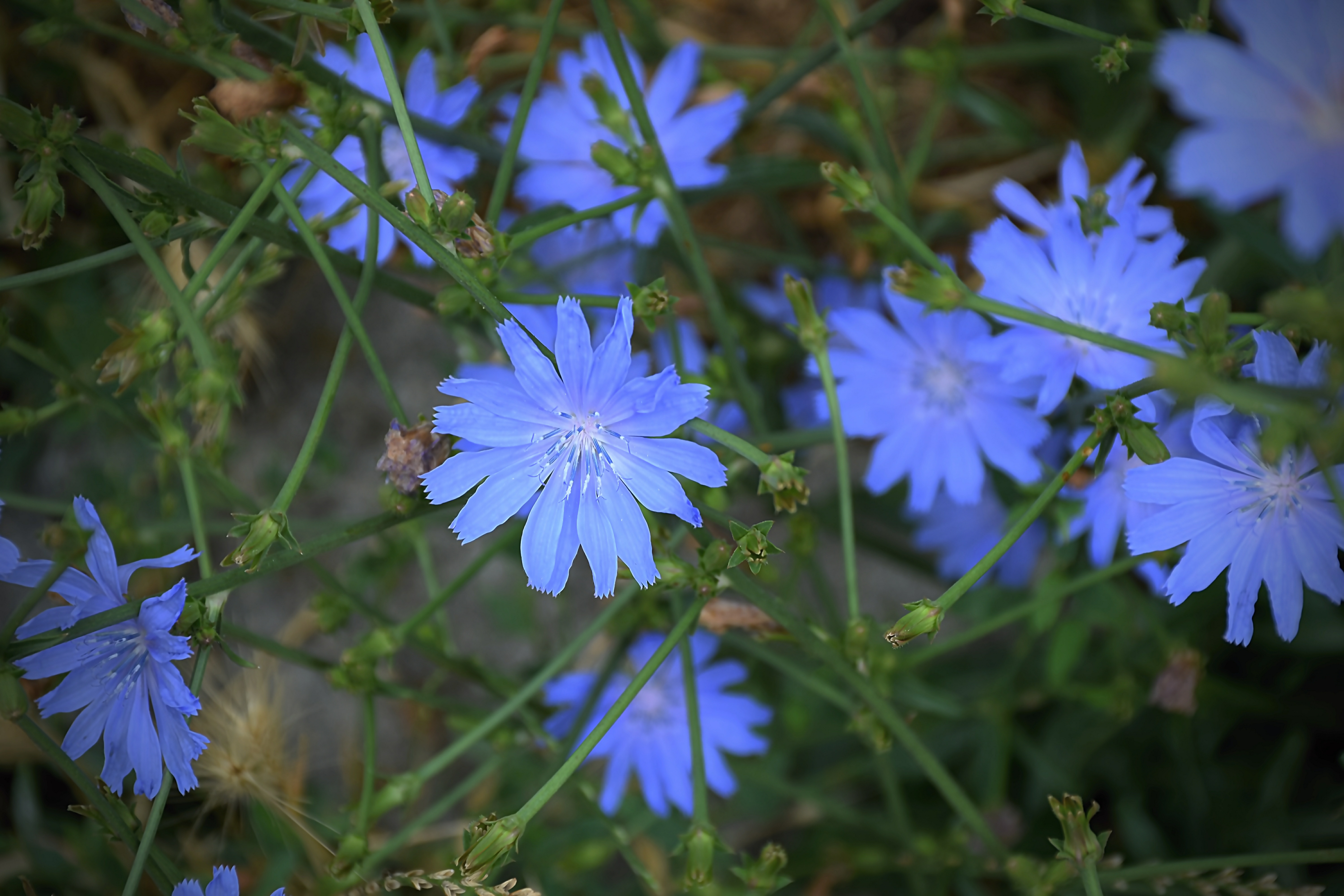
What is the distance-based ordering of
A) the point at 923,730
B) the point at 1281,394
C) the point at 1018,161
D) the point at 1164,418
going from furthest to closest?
the point at 1018,161 → the point at 923,730 → the point at 1164,418 → the point at 1281,394

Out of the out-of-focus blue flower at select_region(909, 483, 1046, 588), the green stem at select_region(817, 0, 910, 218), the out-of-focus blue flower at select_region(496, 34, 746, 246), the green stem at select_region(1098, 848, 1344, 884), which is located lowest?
the green stem at select_region(1098, 848, 1344, 884)

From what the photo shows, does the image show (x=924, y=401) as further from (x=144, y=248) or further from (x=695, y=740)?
(x=144, y=248)

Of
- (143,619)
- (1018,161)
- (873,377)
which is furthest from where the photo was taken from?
(1018,161)

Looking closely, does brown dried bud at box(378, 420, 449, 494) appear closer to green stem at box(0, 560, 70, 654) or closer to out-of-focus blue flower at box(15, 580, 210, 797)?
out-of-focus blue flower at box(15, 580, 210, 797)

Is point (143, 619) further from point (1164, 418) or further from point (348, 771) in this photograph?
point (1164, 418)

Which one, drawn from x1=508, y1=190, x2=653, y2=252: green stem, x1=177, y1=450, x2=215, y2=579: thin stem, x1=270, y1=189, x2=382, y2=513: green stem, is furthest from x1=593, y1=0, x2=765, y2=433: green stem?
x1=177, y1=450, x2=215, y2=579: thin stem

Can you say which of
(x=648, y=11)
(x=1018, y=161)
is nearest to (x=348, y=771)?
(x=648, y=11)

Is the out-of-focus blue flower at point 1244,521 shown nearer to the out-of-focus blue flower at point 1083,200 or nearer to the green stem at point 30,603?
the out-of-focus blue flower at point 1083,200
